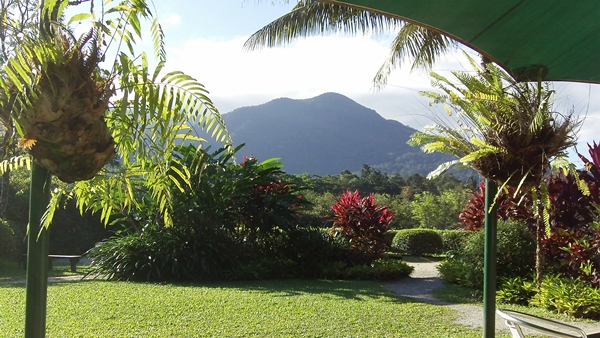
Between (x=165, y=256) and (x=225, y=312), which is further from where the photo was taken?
(x=165, y=256)

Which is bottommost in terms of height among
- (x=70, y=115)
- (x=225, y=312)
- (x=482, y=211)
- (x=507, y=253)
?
(x=225, y=312)

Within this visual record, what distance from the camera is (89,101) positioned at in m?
1.87

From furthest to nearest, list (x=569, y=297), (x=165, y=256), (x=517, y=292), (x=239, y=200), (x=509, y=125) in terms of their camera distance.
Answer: (x=239, y=200) < (x=165, y=256) < (x=517, y=292) < (x=569, y=297) < (x=509, y=125)

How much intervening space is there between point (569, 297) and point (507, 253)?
1852 millimetres

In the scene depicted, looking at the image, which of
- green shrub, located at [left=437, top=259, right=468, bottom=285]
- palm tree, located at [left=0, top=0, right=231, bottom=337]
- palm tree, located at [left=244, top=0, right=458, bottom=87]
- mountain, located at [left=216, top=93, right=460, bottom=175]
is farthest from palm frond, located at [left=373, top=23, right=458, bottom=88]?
mountain, located at [left=216, top=93, right=460, bottom=175]

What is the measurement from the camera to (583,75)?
158 inches

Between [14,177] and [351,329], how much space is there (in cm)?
1578

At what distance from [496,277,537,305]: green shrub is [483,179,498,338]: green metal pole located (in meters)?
4.92

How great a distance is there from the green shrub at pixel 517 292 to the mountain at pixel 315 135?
68383 mm

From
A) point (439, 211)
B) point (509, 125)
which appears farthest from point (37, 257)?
point (439, 211)

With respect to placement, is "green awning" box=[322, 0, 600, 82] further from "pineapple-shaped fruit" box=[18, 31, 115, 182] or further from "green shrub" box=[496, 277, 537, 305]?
"green shrub" box=[496, 277, 537, 305]

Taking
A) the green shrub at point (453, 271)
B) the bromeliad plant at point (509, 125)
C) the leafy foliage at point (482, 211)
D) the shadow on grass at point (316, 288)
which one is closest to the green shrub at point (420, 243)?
the green shrub at point (453, 271)

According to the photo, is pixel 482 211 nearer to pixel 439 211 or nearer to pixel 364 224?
pixel 364 224

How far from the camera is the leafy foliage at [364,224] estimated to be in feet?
37.8
